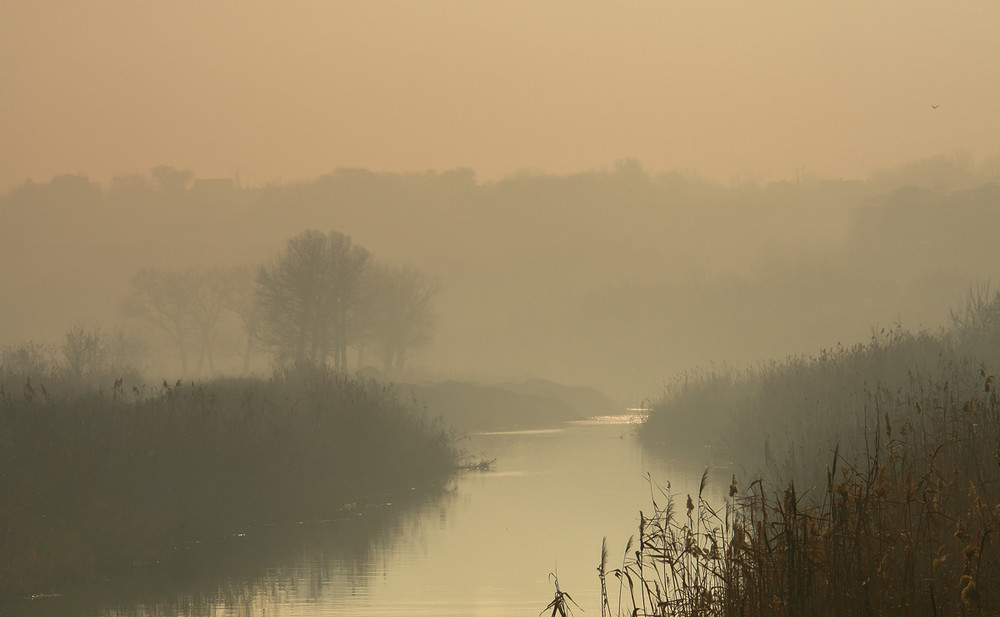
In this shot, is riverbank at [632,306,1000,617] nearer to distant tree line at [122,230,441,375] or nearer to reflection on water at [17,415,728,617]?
reflection on water at [17,415,728,617]

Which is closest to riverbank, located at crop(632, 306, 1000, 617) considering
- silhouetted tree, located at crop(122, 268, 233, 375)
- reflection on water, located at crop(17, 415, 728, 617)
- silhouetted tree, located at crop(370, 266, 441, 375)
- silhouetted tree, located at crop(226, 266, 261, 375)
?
reflection on water, located at crop(17, 415, 728, 617)

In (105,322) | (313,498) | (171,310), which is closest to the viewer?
(313,498)

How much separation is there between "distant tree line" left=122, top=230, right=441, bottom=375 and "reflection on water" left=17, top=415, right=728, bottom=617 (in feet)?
70.7

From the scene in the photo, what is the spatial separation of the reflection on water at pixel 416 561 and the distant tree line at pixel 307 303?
21.6 meters

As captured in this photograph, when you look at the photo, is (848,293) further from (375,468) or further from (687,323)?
(375,468)

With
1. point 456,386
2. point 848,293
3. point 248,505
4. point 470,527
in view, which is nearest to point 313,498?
point 248,505

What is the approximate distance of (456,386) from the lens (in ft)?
227

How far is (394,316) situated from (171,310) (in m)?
24.4

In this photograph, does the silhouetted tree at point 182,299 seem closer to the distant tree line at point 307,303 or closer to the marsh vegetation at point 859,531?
the distant tree line at point 307,303

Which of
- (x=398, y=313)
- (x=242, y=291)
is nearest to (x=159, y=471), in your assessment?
(x=398, y=313)

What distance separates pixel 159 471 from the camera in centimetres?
1883

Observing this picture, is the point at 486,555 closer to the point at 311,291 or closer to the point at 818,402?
the point at 818,402

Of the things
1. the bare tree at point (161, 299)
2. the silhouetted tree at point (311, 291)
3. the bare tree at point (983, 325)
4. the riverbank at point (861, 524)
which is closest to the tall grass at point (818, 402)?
the riverbank at point (861, 524)

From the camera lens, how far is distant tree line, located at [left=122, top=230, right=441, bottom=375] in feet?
198
